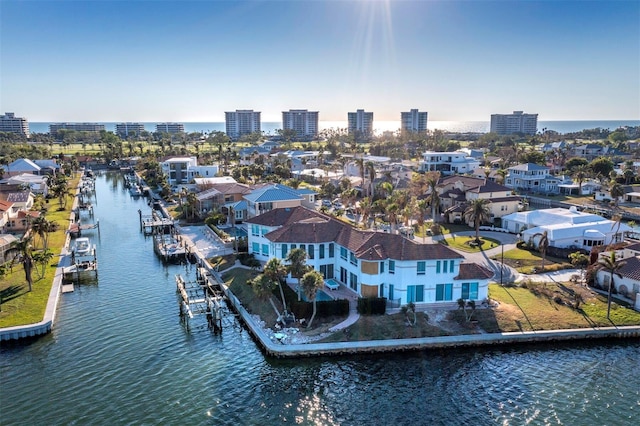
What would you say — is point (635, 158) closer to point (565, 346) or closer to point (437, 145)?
point (437, 145)

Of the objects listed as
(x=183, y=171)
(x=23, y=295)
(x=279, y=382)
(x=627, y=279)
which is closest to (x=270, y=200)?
(x=23, y=295)

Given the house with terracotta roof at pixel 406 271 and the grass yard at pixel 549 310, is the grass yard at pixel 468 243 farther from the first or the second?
the house with terracotta roof at pixel 406 271

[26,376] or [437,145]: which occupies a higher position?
[437,145]

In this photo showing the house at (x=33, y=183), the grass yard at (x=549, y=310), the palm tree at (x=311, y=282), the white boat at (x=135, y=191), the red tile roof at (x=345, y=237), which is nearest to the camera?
the palm tree at (x=311, y=282)

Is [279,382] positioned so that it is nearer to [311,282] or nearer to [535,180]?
[311,282]

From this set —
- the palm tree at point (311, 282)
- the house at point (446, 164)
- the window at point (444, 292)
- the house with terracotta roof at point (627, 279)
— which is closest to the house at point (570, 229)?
the house with terracotta roof at point (627, 279)

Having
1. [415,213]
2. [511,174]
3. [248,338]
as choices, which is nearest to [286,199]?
[415,213]
